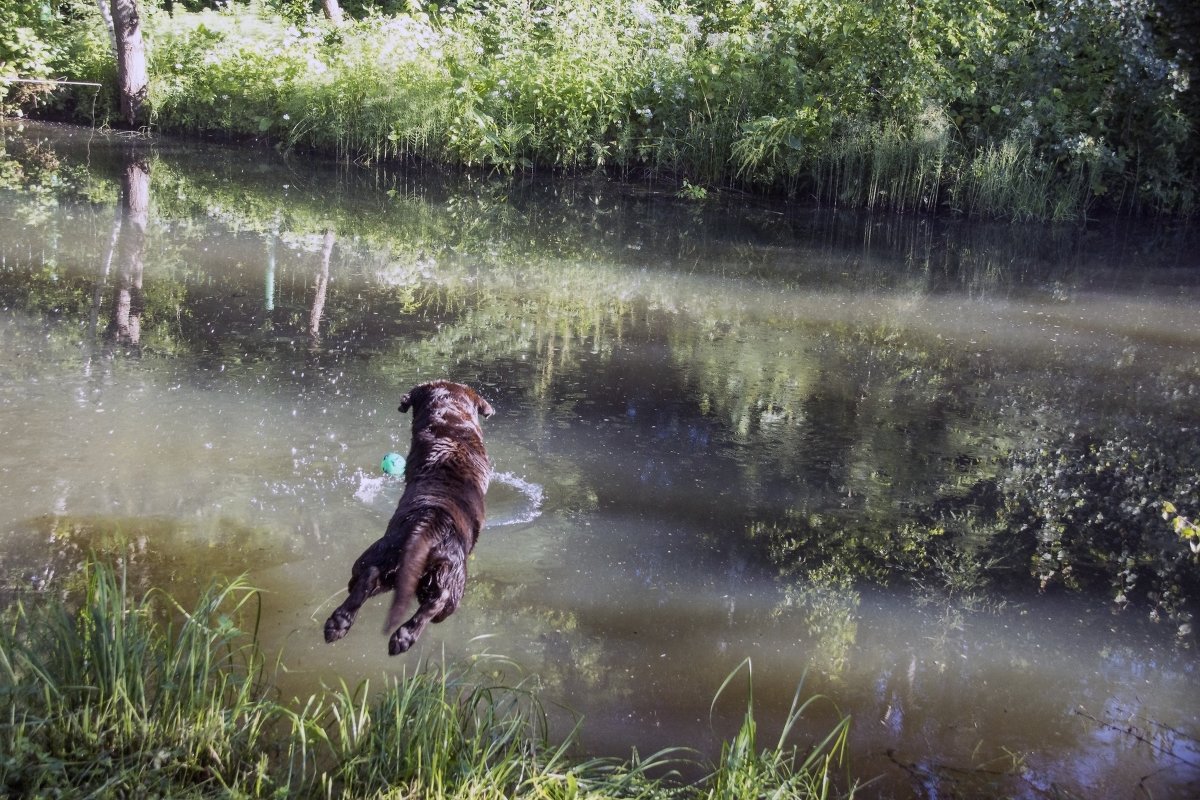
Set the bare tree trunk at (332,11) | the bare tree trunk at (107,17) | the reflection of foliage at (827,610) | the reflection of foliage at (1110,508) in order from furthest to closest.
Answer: the bare tree trunk at (332,11) < the bare tree trunk at (107,17) < the reflection of foliage at (1110,508) < the reflection of foliage at (827,610)

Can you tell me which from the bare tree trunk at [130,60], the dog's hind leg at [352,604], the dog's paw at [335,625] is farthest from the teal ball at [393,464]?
the bare tree trunk at [130,60]

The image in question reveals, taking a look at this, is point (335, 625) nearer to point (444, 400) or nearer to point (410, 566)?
point (410, 566)

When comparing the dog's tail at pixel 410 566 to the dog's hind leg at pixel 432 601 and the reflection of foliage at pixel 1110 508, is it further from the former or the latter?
the reflection of foliage at pixel 1110 508

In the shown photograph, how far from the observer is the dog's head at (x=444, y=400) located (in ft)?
15.9

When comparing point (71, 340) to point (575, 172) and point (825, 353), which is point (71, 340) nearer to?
point (825, 353)

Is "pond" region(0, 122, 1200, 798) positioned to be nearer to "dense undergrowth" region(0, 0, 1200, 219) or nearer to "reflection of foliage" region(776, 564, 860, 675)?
"reflection of foliage" region(776, 564, 860, 675)

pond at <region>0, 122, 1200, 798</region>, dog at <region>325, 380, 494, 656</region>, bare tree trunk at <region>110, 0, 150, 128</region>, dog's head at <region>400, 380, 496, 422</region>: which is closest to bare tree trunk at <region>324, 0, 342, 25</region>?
bare tree trunk at <region>110, 0, 150, 128</region>

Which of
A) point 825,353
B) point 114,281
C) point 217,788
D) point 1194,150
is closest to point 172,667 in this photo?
point 217,788

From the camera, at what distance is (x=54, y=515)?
15.1ft

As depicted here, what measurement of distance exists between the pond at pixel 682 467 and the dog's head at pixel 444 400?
428 mm

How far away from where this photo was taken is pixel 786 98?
14836 mm

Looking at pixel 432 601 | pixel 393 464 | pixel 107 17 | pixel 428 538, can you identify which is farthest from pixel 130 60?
pixel 432 601

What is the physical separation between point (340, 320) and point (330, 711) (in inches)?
188

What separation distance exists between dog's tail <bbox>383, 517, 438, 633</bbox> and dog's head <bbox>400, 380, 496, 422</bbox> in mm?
1309
